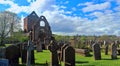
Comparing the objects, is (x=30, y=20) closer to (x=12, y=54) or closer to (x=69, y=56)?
(x=12, y=54)

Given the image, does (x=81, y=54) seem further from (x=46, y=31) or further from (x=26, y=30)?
(x=26, y=30)

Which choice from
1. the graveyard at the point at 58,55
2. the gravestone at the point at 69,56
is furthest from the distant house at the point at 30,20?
the gravestone at the point at 69,56

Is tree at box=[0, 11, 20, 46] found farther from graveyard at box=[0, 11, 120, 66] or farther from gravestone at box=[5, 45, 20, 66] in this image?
gravestone at box=[5, 45, 20, 66]

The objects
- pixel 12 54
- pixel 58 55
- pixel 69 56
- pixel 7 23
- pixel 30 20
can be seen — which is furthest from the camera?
pixel 30 20

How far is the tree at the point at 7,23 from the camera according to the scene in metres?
72.4

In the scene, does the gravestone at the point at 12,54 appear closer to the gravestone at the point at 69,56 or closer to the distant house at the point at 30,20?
the gravestone at the point at 69,56

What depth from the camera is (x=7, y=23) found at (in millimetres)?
72875

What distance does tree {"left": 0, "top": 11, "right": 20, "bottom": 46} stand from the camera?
7244 cm

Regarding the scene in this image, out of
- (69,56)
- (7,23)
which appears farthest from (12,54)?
(7,23)

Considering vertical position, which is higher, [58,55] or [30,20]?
[30,20]

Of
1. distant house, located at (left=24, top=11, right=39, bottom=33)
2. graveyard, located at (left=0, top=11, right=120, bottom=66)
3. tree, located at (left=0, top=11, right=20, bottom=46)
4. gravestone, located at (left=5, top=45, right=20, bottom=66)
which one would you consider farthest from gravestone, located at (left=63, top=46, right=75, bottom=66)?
distant house, located at (left=24, top=11, right=39, bottom=33)

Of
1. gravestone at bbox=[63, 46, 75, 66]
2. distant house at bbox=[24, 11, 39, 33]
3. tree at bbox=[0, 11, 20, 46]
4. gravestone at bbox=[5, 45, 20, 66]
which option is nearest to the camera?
gravestone at bbox=[63, 46, 75, 66]

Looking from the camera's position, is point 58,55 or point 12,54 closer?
point 12,54

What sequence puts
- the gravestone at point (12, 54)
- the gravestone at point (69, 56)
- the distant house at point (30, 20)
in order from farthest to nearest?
the distant house at point (30, 20), the gravestone at point (12, 54), the gravestone at point (69, 56)
